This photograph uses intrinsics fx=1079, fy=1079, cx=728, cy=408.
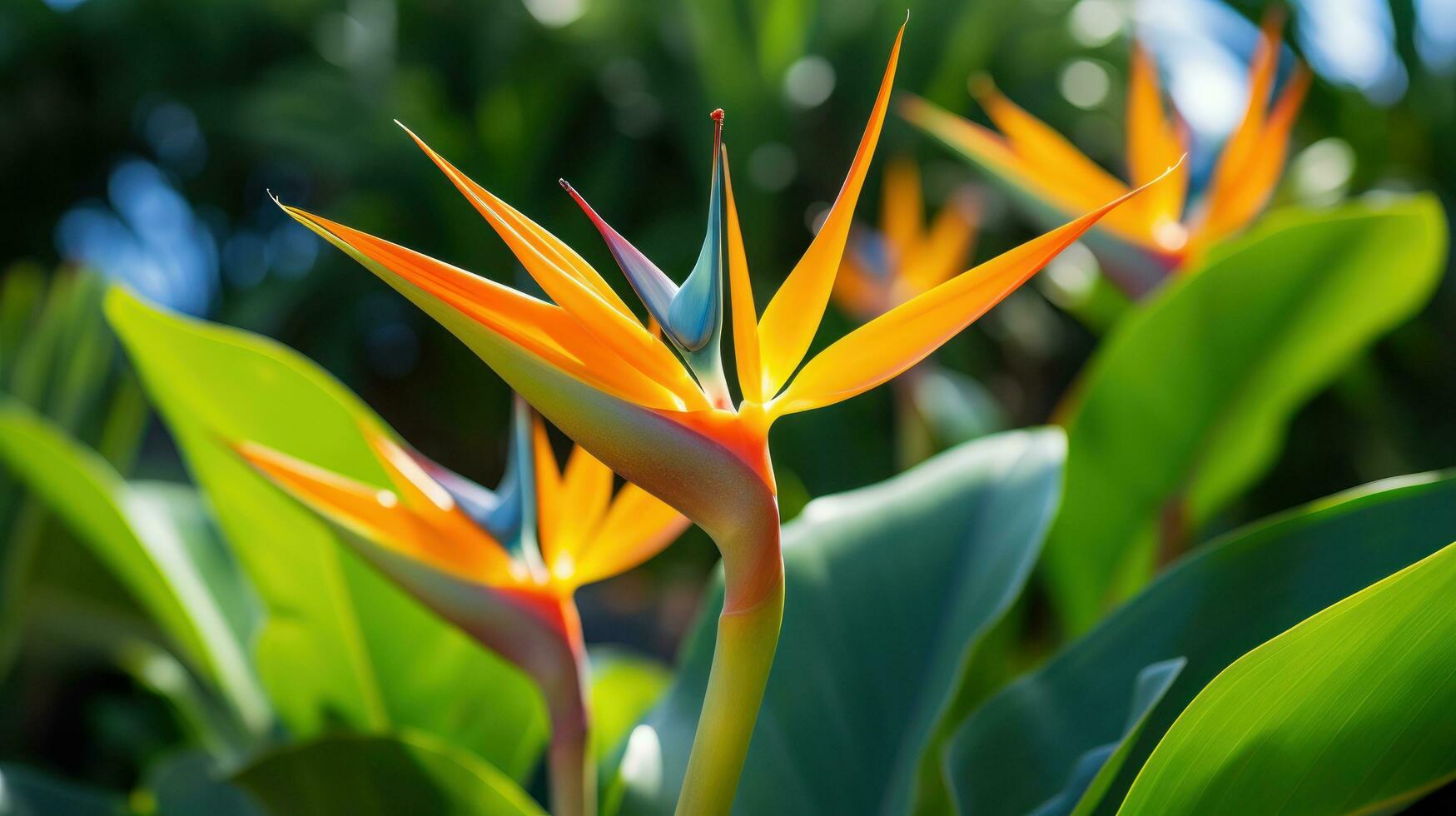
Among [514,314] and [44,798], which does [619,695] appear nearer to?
[44,798]

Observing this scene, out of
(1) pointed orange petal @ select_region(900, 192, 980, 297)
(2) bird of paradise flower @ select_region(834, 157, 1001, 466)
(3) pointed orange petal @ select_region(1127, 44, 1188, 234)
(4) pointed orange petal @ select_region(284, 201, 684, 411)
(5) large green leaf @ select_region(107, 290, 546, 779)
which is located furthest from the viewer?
(1) pointed orange petal @ select_region(900, 192, 980, 297)

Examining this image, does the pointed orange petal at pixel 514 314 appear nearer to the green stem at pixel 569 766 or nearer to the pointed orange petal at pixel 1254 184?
the green stem at pixel 569 766

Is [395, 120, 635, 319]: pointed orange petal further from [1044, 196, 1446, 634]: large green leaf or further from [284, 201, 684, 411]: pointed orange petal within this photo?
[1044, 196, 1446, 634]: large green leaf

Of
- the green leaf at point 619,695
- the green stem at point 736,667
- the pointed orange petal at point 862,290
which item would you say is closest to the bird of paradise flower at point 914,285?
the pointed orange petal at point 862,290

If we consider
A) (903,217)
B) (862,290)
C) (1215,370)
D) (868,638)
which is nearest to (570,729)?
(868,638)

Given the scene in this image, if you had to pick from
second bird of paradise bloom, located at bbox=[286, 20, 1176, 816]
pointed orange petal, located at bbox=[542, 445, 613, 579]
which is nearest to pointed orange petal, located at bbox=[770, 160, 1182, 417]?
second bird of paradise bloom, located at bbox=[286, 20, 1176, 816]

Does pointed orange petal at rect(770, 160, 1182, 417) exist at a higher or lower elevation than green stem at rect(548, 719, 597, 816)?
higher

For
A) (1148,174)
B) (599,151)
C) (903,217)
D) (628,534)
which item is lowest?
(628,534)

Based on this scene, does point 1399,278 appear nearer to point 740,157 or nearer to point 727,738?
point 727,738
